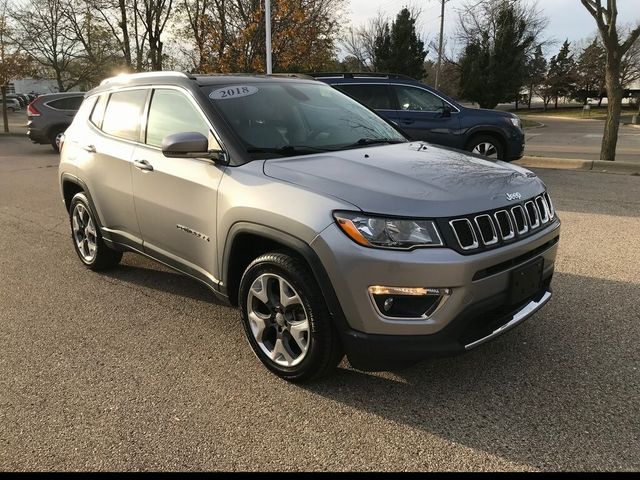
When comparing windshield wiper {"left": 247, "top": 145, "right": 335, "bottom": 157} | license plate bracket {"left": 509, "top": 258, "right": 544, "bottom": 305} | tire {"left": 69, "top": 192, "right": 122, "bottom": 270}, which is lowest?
tire {"left": 69, "top": 192, "right": 122, "bottom": 270}

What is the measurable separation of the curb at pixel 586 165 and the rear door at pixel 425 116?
290cm

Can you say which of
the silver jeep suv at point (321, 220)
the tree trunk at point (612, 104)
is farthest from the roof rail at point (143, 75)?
the tree trunk at point (612, 104)

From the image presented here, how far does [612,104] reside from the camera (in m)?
10.9

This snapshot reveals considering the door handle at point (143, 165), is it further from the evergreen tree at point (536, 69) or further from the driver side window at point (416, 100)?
the evergreen tree at point (536, 69)

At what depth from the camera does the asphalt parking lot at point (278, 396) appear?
94.2 inches

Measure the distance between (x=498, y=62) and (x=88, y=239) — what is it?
38.7m

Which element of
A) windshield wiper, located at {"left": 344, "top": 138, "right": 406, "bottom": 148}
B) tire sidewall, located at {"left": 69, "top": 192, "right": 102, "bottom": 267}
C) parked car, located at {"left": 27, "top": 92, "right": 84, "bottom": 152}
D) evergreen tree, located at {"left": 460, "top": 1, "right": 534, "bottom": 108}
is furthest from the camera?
evergreen tree, located at {"left": 460, "top": 1, "right": 534, "bottom": 108}

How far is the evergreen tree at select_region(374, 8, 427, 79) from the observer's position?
4091 centimetres

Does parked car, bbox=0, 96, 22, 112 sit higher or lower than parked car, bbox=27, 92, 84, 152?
higher

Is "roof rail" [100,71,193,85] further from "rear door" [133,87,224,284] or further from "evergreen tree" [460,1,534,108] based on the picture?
"evergreen tree" [460,1,534,108]

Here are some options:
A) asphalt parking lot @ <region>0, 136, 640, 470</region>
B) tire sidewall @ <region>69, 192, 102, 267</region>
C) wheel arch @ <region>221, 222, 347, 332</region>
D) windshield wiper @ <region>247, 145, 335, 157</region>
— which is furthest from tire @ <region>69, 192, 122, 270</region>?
windshield wiper @ <region>247, 145, 335, 157</region>

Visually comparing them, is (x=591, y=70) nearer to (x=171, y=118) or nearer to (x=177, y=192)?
(x=171, y=118)

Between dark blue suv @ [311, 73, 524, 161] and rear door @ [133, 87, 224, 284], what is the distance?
630 cm

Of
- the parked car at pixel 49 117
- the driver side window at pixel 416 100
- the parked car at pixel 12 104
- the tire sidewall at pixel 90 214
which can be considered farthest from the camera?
the parked car at pixel 12 104
